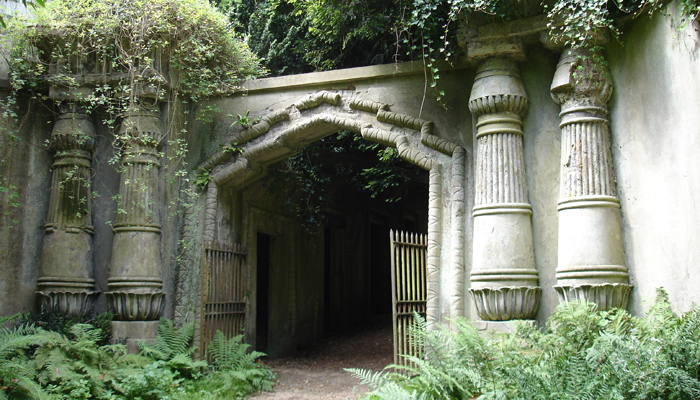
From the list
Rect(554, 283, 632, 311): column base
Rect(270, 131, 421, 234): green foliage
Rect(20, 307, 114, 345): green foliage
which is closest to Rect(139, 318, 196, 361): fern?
Rect(20, 307, 114, 345): green foliage

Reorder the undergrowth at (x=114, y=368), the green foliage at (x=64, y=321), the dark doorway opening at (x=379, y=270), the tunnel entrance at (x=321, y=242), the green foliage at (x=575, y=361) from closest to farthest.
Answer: the green foliage at (x=575, y=361) < the undergrowth at (x=114, y=368) < the green foliage at (x=64, y=321) < the tunnel entrance at (x=321, y=242) < the dark doorway opening at (x=379, y=270)

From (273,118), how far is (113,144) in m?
2.00

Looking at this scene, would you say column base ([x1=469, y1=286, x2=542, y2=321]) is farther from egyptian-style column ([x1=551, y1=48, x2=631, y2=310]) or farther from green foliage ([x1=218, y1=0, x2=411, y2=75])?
green foliage ([x1=218, y1=0, x2=411, y2=75])

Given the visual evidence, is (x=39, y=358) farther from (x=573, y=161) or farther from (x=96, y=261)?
(x=573, y=161)

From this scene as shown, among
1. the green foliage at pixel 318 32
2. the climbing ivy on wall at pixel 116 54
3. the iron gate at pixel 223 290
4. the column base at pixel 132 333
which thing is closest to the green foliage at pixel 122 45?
the climbing ivy on wall at pixel 116 54

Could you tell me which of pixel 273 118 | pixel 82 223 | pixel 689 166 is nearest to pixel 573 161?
pixel 689 166

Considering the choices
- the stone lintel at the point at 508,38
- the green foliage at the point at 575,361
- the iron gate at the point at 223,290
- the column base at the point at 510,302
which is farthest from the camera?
the iron gate at the point at 223,290

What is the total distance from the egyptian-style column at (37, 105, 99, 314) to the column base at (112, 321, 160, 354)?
0.55m

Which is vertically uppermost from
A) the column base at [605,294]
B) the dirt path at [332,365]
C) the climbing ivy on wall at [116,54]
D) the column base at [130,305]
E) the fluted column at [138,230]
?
the climbing ivy on wall at [116,54]

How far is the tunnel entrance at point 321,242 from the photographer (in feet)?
29.1

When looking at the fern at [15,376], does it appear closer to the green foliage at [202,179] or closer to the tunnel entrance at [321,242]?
the green foliage at [202,179]

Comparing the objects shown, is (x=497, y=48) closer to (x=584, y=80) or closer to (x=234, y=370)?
(x=584, y=80)

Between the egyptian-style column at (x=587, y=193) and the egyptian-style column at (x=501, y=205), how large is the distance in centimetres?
35

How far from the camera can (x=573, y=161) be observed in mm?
5250
